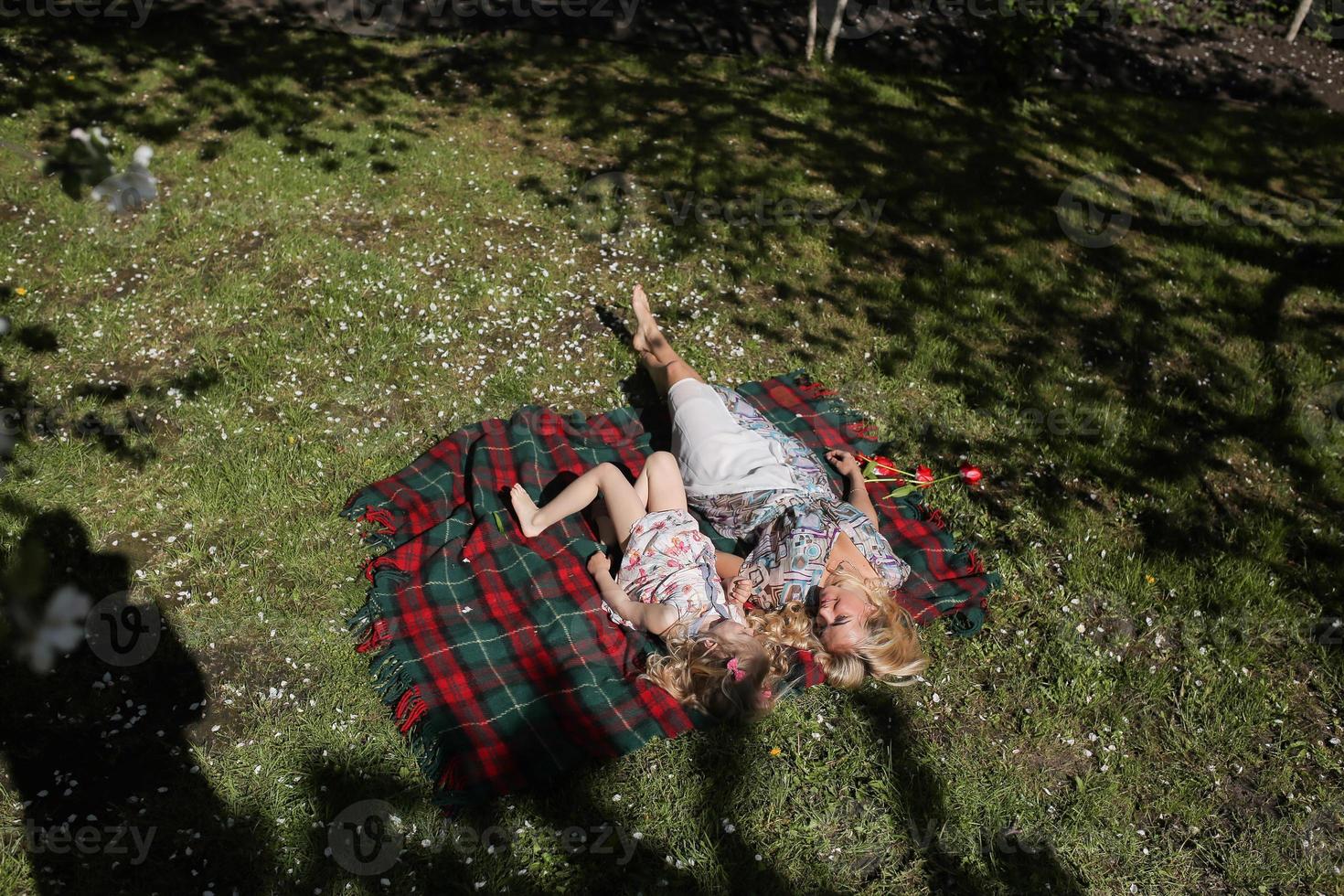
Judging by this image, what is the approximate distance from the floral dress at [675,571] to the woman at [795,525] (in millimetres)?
282

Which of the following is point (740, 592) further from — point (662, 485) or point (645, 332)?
point (645, 332)

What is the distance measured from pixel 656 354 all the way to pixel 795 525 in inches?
71.9

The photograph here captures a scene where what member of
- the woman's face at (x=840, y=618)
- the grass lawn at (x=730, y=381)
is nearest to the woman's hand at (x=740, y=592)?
the woman's face at (x=840, y=618)

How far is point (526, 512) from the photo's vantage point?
518 cm

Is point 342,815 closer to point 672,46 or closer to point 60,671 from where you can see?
point 60,671

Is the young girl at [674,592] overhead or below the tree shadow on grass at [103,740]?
overhead

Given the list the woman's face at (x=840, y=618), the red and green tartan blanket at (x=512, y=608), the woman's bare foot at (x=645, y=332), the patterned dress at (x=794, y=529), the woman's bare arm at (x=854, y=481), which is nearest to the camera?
the red and green tartan blanket at (x=512, y=608)

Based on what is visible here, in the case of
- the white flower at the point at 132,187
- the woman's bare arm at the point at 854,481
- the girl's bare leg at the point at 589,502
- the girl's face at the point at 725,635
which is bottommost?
the woman's bare arm at the point at 854,481

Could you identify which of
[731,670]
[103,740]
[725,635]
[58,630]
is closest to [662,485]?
[725,635]

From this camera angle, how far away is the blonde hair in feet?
15.0

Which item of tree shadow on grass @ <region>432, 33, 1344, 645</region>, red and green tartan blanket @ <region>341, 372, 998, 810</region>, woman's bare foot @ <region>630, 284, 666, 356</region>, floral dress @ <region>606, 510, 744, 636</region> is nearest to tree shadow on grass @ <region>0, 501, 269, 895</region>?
red and green tartan blanket @ <region>341, 372, 998, 810</region>

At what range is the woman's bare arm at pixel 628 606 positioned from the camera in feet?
15.3

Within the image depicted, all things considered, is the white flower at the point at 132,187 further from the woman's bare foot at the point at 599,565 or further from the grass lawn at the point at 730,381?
the woman's bare foot at the point at 599,565

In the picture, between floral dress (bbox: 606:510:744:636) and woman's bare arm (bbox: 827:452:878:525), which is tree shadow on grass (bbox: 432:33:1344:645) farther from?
floral dress (bbox: 606:510:744:636)
